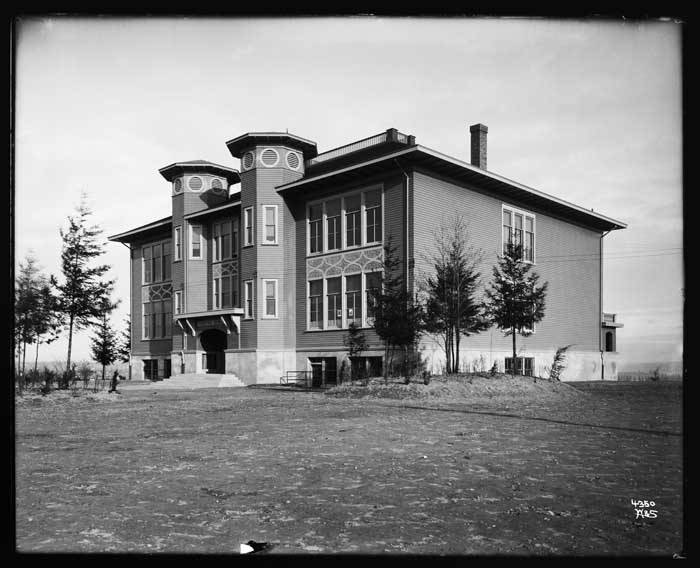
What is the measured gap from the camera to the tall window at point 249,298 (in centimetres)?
3509

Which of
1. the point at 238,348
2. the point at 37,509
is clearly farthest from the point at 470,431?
the point at 238,348

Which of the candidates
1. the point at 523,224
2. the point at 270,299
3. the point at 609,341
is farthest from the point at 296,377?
the point at 609,341

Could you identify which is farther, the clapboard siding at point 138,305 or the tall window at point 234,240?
the clapboard siding at point 138,305

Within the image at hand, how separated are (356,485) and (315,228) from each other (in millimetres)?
27047

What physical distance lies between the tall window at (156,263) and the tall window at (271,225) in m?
15.1

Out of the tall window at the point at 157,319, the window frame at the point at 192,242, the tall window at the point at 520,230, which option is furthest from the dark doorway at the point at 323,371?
the tall window at the point at 157,319

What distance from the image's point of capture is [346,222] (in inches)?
1273

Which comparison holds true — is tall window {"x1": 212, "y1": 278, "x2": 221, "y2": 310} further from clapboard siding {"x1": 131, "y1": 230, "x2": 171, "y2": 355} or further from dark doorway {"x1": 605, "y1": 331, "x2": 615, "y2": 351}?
dark doorway {"x1": 605, "y1": 331, "x2": 615, "y2": 351}

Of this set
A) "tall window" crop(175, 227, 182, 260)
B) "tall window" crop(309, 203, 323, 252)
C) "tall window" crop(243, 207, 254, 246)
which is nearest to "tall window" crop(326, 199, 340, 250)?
"tall window" crop(309, 203, 323, 252)

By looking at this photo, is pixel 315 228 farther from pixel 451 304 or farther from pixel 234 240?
pixel 451 304

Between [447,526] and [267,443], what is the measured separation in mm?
6176

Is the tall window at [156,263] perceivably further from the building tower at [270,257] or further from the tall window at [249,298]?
the building tower at [270,257]

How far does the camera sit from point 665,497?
7.18m

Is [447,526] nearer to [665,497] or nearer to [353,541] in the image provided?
[353,541]
